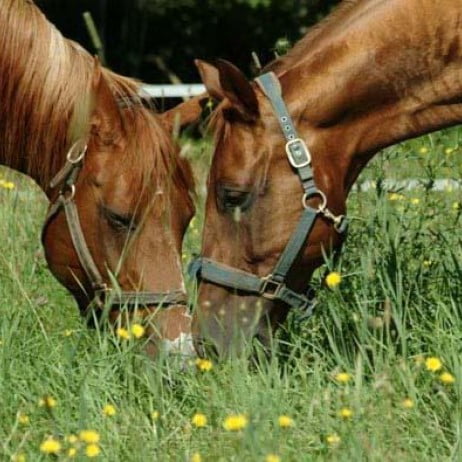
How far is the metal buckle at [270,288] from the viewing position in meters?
5.12

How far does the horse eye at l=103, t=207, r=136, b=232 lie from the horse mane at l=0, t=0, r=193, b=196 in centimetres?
17

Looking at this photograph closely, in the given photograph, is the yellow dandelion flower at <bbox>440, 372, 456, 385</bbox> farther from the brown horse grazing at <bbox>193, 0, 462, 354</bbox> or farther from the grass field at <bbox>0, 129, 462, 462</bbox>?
the brown horse grazing at <bbox>193, 0, 462, 354</bbox>

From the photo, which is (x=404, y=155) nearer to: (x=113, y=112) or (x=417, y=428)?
(x=113, y=112)

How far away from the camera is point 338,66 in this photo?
5066mm

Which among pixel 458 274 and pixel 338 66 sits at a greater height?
pixel 338 66

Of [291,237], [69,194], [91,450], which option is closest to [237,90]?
[291,237]

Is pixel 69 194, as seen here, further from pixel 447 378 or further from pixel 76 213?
pixel 447 378

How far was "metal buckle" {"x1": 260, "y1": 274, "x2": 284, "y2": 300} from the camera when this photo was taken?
5.12 m

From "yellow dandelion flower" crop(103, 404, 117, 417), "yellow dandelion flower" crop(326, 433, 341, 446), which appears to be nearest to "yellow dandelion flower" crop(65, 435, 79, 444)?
"yellow dandelion flower" crop(103, 404, 117, 417)

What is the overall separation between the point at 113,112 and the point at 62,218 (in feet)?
1.40

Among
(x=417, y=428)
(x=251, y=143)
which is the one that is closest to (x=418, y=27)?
(x=251, y=143)

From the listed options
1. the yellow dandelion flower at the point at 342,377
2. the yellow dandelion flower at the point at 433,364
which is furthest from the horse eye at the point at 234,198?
the yellow dandelion flower at the point at 433,364

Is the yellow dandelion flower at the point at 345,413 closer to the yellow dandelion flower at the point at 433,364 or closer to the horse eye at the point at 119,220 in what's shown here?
the yellow dandelion flower at the point at 433,364

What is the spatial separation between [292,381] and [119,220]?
2.85ft
